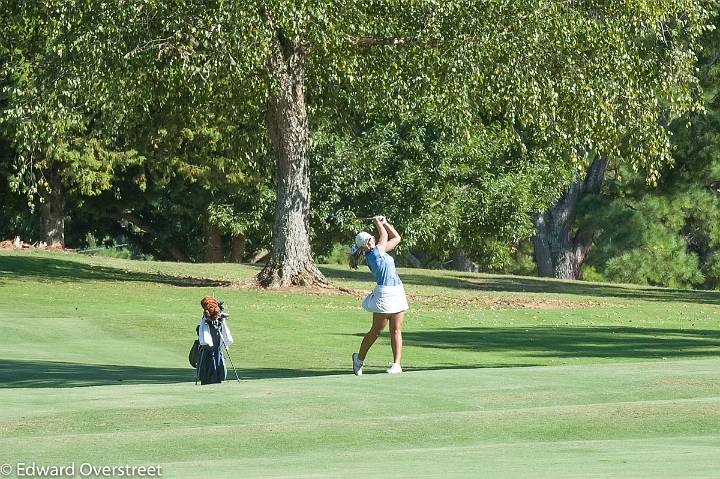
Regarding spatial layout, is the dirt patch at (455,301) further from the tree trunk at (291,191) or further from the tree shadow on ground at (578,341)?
the tree shadow on ground at (578,341)

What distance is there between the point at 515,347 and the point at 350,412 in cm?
1121

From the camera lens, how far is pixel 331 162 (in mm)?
49219

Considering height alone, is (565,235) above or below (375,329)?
above

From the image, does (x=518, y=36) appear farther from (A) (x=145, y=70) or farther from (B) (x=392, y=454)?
(B) (x=392, y=454)

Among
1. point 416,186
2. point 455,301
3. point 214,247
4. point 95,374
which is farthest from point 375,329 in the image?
point 214,247

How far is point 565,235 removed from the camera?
6475cm

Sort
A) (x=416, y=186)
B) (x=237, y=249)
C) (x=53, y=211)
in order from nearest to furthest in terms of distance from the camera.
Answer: (x=416, y=186), (x=53, y=211), (x=237, y=249)

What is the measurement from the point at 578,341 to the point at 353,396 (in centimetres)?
1176

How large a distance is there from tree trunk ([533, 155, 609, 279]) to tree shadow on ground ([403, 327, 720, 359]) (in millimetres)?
34722

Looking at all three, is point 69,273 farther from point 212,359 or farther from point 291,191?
point 212,359

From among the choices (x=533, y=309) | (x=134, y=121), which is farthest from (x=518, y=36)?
(x=134, y=121)

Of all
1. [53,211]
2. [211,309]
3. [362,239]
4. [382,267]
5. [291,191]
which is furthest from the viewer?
[53,211]

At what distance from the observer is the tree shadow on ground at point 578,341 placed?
2267 cm

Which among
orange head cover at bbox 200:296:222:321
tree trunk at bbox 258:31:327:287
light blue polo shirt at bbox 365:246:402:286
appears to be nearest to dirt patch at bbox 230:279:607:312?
tree trunk at bbox 258:31:327:287
